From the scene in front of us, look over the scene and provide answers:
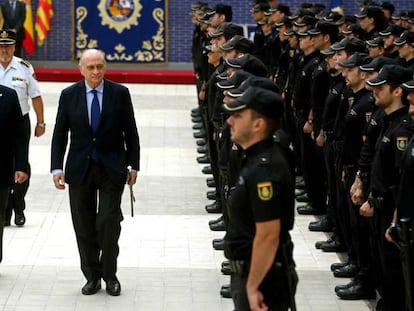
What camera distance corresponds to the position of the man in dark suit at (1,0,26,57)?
23.3 metres

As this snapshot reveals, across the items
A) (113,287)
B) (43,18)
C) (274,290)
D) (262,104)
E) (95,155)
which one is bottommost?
(43,18)

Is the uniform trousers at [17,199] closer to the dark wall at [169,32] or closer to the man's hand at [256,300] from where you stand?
the man's hand at [256,300]

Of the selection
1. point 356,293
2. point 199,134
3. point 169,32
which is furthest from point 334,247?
point 169,32

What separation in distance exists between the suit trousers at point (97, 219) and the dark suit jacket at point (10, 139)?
571 millimetres

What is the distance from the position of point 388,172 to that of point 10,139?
126 inches

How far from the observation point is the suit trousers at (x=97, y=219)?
8.93 m

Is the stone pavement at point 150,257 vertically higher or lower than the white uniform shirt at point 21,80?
lower

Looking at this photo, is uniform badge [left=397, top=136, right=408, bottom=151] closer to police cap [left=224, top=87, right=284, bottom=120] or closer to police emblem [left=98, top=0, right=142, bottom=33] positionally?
police cap [left=224, top=87, right=284, bottom=120]

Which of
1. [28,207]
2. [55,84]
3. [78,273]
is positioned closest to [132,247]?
[78,273]

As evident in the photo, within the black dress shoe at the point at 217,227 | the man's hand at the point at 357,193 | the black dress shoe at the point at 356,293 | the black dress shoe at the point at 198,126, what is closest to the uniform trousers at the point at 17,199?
the black dress shoe at the point at 217,227

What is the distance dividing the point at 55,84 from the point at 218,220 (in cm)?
1217

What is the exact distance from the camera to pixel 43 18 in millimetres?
24297

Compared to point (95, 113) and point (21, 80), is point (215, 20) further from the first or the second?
point (95, 113)

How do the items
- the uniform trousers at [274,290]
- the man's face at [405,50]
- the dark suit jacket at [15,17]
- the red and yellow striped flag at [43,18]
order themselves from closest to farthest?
the uniform trousers at [274,290]
the man's face at [405,50]
the dark suit jacket at [15,17]
the red and yellow striped flag at [43,18]
